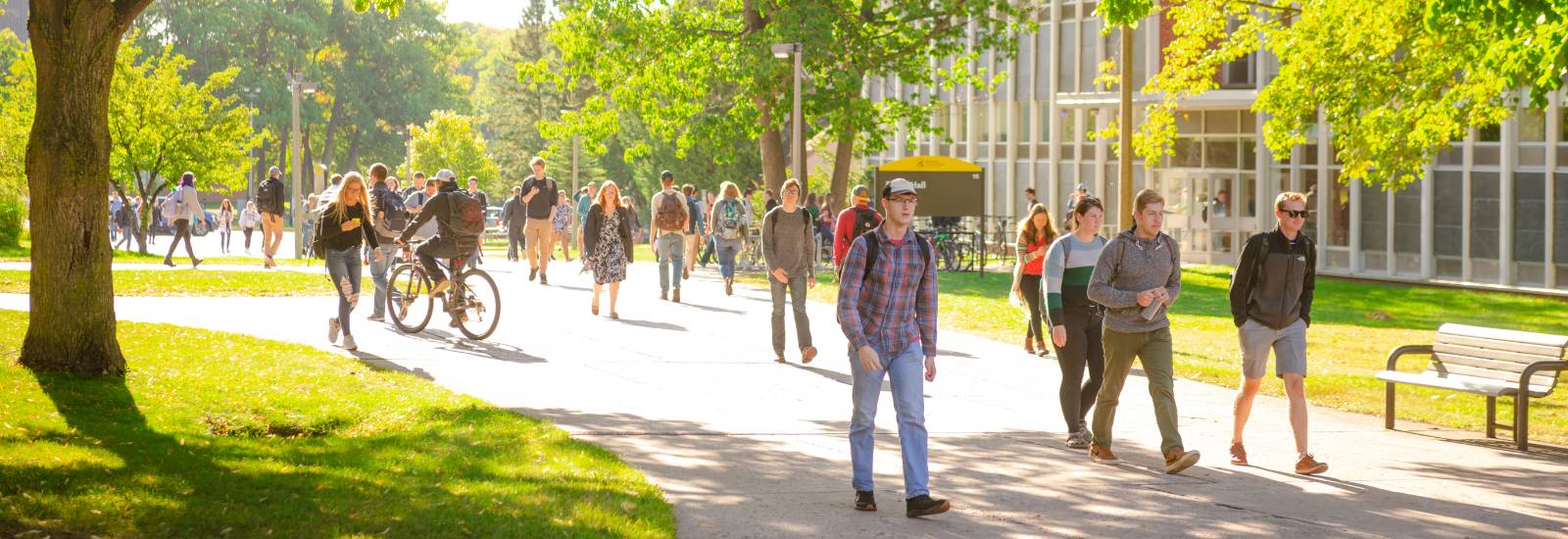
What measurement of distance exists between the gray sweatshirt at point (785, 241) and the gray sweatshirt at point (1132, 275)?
594 cm

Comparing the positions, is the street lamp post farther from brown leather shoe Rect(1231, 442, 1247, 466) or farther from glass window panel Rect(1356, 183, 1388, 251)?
brown leather shoe Rect(1231, 442, 1247, 466)

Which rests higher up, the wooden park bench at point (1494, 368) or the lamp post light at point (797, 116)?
the lamp post light at point (797, 116)

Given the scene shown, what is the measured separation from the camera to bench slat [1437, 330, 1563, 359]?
11646mm

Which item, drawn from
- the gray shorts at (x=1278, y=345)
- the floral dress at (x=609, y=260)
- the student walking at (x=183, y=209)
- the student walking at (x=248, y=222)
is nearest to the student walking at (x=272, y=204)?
the student walking at (x=183, y=209)

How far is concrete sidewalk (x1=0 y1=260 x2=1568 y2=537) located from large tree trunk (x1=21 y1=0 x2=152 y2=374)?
2.55m

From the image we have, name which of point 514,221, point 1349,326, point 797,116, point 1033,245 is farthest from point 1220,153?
point 1033,245

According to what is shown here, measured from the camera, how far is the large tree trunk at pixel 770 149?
3512cm

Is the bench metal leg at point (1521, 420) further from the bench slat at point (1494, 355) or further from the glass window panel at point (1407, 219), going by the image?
the glass window panel at point (1407, 219)

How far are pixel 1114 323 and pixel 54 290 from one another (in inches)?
267

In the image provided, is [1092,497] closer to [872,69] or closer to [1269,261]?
[1269,261]

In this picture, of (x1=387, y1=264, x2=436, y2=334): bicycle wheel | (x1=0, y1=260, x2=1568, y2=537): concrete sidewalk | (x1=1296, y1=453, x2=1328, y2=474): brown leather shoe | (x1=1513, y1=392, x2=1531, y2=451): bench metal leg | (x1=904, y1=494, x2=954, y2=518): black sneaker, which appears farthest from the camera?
(x1=387, y1=264, x2=436, y2=334): bicycle wheel

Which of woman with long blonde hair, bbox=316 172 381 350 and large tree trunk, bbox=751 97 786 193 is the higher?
large tree trunk, bbox=751 97 786 193

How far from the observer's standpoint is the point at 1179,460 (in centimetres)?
980

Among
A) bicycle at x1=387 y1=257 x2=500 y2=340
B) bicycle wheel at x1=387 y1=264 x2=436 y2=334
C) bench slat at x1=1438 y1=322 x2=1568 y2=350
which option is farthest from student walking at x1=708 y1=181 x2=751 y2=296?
bench slat at x1=1438 y1=322 x2=1568 y2=350
